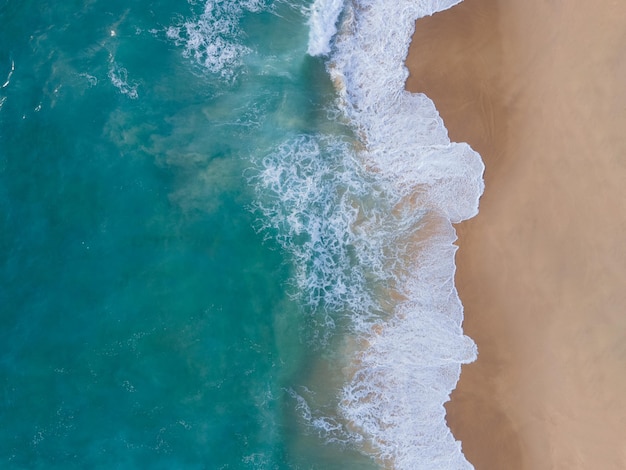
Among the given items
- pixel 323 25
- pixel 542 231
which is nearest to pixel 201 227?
pixel 323 25

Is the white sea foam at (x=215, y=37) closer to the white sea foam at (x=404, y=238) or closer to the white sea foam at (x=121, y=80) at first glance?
the white sea foam at (x=121, y=80)

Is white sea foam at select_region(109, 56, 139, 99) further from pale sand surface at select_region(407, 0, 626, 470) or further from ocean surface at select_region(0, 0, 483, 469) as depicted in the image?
pale sand surface at select_region(407, 0, 626, 470)

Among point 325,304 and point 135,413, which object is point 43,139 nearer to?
point 135,413

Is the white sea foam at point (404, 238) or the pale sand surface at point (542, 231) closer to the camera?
the pale sand surface at point (542, 231)

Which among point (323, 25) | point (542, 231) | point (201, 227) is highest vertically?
point (323, 25)

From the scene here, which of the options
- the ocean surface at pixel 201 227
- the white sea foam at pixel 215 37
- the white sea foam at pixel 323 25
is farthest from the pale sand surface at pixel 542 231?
the white sea foam at pixel 215 37

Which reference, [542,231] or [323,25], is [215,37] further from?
[542,231]
